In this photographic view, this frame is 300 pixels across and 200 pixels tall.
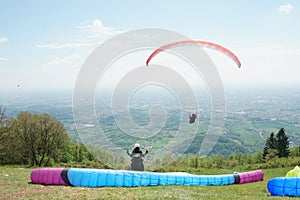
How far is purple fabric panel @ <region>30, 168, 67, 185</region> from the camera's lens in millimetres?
15297

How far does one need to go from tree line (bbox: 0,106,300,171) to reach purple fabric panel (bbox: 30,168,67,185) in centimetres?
2572

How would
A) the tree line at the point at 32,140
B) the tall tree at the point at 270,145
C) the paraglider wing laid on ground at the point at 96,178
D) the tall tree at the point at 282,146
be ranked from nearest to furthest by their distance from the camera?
the paraglider wing laid on ground at the point at 96,178, the tree line at the point at 32,140, the tall tree at the point at 282,146, the tall tree at the point at 270,145

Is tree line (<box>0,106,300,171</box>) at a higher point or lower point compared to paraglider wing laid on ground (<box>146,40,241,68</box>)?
lower

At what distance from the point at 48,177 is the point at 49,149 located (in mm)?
35483

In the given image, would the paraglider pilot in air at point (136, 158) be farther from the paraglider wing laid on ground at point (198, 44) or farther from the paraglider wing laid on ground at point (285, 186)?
the paraglider wing laid on ground at point (285, 186)

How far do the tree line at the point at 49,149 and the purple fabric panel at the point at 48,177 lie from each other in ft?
84.4

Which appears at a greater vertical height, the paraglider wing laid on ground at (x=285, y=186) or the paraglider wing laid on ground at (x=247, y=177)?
the paraglider wing laid on ground at (x=285, y=186)

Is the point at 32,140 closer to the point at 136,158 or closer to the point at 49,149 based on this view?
the point at 49,149

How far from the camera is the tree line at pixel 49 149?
43775mm

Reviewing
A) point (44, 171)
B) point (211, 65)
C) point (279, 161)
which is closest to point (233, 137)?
point (279, 161)

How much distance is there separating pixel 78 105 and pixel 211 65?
915cm

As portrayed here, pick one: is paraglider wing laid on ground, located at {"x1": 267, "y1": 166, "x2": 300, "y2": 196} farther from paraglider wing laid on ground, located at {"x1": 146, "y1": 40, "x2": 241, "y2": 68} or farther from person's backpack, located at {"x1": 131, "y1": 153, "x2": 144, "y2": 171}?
paraglider wing laid on ground, located at {"x1": 146, "y1": 40, "x2": 241, "y2": 68}

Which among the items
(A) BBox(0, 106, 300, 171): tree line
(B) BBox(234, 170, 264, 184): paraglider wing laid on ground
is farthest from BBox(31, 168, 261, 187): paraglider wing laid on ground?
(A) BBox(0, 106, 300, 171): tree line

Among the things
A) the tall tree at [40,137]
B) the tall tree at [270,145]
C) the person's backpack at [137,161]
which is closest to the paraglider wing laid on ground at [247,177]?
the person's backpack at [137,161]
